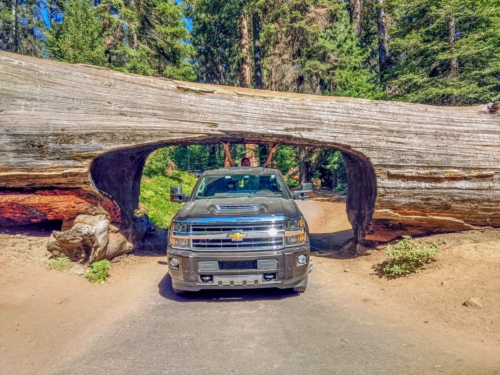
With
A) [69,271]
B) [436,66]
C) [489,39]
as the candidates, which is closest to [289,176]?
[436,66]

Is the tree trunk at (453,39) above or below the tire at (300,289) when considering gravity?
above

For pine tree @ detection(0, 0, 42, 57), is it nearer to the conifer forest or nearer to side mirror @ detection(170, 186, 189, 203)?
the conifer forest

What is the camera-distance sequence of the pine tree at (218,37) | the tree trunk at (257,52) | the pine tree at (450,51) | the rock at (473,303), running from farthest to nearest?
the pine tree at (218,37)
the tree trunk at (257,52)
the pine tree at (450,51)
the rock at (473,303)

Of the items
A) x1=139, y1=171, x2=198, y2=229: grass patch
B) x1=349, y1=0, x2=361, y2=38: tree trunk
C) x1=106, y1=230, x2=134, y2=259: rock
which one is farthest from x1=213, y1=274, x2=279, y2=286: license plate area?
x1=349, y1=0, x2=361, y2=38: tree trunk

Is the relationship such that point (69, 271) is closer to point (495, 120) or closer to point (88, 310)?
point (88, 310)

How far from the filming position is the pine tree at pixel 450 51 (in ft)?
39.2

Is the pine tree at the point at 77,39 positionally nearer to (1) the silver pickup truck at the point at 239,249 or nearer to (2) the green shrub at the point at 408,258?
(1) the silver pickup truck at the point at 239,249

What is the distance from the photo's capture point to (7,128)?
6.62 m

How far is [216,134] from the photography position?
23.3 feet

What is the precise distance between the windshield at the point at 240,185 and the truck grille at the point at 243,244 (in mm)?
1606

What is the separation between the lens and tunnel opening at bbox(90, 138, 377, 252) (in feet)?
25.3

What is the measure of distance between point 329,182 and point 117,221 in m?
20.0

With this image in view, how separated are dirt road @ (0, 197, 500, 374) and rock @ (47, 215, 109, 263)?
0.43m

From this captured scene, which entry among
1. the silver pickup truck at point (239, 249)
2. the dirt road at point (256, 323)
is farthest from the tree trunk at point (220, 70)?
the silver pickup truck at point (239, 249)
